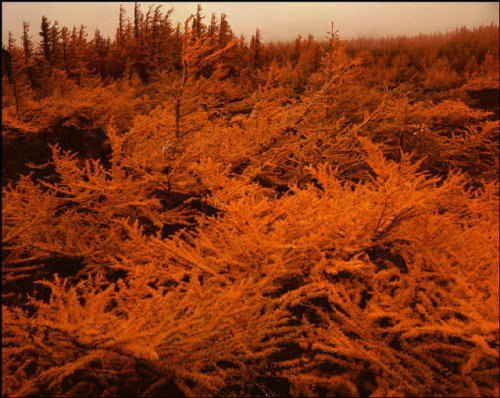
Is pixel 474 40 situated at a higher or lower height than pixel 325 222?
higher

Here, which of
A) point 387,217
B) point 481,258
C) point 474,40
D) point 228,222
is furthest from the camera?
point 474,40

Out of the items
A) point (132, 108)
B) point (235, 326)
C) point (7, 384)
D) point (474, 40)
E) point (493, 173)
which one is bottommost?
point (7, 384)

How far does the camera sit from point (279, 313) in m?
1.89

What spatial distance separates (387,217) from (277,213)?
3.05 ft

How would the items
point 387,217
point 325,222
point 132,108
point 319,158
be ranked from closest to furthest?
1. point 387,217
2. point 325,222
3. point 319,158
4. point 132,108

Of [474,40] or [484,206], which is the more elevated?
[474,40]

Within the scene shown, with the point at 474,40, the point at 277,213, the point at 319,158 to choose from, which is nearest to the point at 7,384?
the point at 277,213

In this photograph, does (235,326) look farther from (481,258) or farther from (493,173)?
(493,173)

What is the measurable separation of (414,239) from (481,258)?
474mm

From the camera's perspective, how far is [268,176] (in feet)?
15.7

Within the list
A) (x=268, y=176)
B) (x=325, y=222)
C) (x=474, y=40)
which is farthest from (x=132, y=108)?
(x=474, y=40)

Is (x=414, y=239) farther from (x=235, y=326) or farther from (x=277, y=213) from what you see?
(x=235, y=326)

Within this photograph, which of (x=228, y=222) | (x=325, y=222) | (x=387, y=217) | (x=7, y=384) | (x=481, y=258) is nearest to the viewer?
(x=7, y=384)

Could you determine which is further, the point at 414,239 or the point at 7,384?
the point at 414,239
